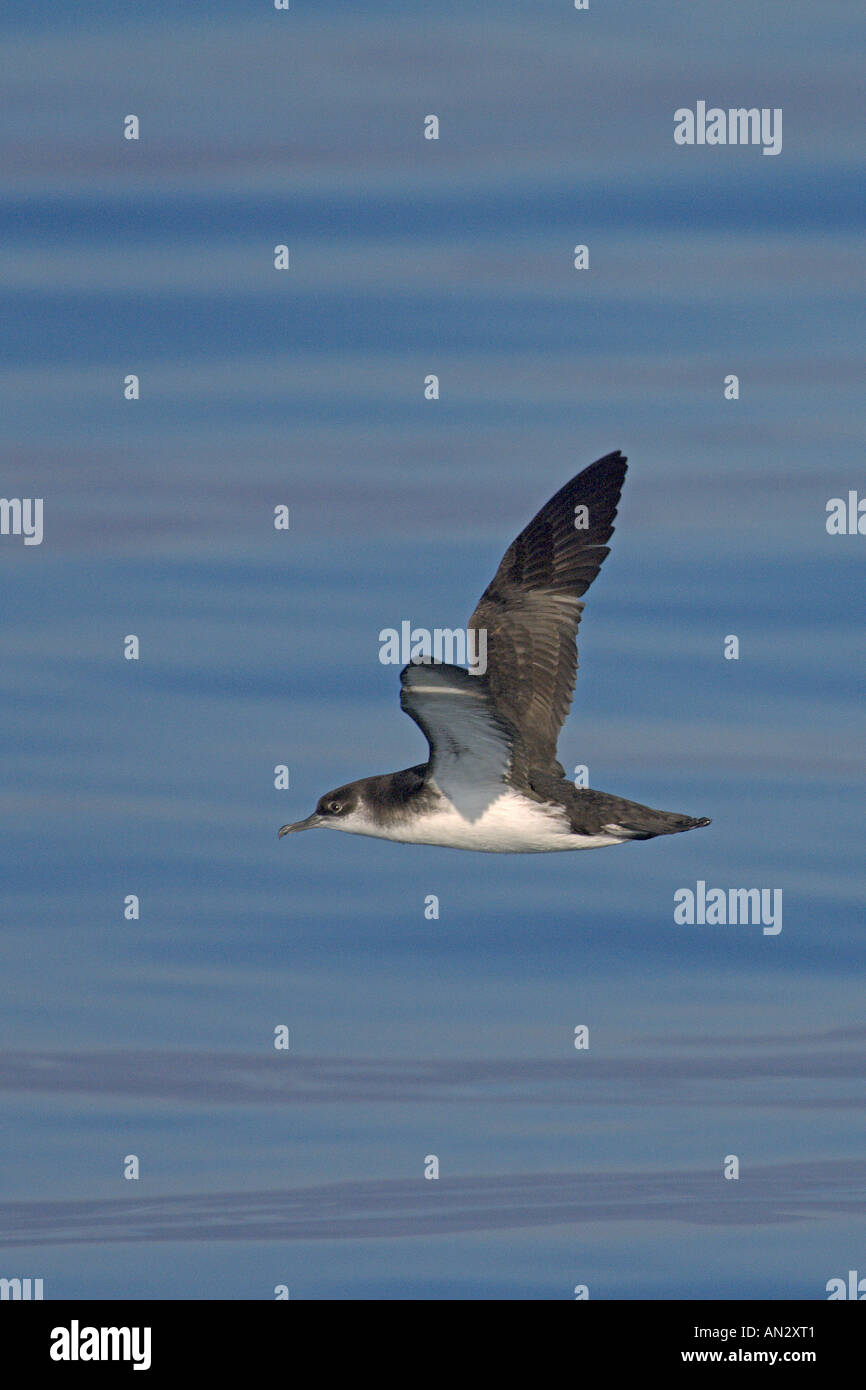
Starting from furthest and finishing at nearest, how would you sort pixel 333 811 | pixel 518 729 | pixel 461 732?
pixel 333 811 < pixel 518 729 < pixel 461 732

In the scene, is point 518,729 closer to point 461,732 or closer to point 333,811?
point 461,732

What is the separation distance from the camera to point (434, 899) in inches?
1113

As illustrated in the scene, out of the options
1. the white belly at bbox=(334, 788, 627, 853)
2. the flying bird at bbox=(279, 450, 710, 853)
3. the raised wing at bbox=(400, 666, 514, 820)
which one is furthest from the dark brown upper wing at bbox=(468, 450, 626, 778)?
the raised wing at bbox=(400, 666, 514, 820)

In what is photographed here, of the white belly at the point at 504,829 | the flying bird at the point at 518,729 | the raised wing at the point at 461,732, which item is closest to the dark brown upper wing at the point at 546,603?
the flying bird at the point at 518,729

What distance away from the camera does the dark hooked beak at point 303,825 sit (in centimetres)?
2486

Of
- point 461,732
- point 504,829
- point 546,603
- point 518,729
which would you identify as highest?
point 546,603

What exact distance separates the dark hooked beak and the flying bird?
0.04 ft

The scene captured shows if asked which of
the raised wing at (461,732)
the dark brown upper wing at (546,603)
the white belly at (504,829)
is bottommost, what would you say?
the white belly at (504,829)

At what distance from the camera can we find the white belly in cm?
2328

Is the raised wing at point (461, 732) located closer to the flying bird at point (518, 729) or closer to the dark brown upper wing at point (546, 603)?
the flying bird at point (518, 729)

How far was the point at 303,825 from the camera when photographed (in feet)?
81.8

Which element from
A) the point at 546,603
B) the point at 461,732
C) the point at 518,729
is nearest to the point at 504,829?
the point at 518,729

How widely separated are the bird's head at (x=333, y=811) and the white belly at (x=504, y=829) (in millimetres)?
636

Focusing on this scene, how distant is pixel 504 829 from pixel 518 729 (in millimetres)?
1006
